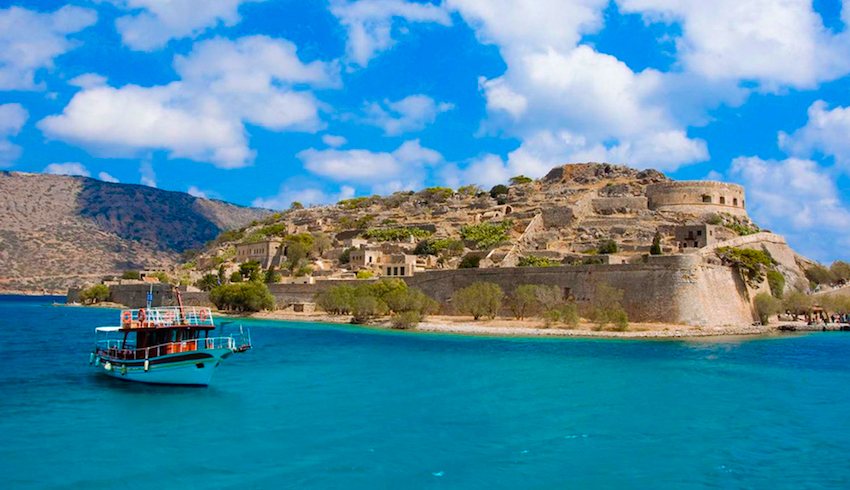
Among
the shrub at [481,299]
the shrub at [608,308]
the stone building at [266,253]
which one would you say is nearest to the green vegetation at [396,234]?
the stone building at [266,253]

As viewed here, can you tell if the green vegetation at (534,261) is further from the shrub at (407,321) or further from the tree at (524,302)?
the shrub at (407,321)

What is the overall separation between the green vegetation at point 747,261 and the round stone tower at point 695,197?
14710 mm

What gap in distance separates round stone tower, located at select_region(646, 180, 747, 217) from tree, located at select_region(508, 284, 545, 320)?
2182 cm

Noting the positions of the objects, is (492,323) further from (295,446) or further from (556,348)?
(295,446)

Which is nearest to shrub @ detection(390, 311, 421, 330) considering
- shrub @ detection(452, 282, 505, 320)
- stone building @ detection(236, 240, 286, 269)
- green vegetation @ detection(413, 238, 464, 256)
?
shrub @ detection(452, 282, 505, 320)

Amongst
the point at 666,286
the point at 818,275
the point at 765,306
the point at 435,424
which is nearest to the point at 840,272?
the point at 818,275

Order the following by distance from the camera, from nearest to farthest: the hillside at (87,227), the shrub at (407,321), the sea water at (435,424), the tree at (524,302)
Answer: the sea water at (435,424), the tree at (524,302), the shrub at (407,321), the hillside at (87,227)

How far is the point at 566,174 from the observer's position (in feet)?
245

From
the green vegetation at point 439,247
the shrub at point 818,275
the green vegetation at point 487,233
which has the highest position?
the green vegetation at point 487,233

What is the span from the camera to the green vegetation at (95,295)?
238 ft

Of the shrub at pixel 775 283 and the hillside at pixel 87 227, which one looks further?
the hillside at pixel 87 227

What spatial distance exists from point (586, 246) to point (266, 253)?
1136 inches

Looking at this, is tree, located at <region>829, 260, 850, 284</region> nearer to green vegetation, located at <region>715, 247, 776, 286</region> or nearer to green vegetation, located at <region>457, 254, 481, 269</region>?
green vegetation, located at <region>715, 247, 776, 286</region>

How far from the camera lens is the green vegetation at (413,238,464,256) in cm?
5531
